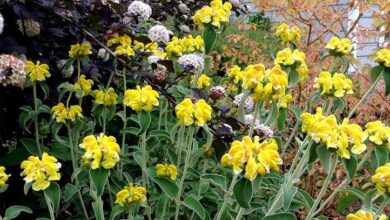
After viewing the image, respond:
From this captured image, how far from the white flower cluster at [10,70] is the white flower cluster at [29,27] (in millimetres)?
263

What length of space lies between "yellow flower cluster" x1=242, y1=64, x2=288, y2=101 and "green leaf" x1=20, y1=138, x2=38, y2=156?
84 cm

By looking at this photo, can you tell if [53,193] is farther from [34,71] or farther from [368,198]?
[368,198]

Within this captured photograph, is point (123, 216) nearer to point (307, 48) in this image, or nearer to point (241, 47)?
point (307, 48)

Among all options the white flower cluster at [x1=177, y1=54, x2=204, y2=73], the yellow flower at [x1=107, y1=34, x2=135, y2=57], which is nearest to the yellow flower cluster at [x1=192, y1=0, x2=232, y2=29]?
the white flower cluster at [x1=177, y1=54, x2=204, y2=73]

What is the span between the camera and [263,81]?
1271mm

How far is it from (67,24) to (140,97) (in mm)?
639

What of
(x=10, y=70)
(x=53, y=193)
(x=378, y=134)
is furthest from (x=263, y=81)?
(x=10, y=70)

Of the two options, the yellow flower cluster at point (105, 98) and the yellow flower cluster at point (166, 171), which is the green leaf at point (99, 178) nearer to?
the yellow flower cluster at point (166, 171)

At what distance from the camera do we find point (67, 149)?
1860 millimetres

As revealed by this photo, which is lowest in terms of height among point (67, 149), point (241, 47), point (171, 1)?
point (241, 47)

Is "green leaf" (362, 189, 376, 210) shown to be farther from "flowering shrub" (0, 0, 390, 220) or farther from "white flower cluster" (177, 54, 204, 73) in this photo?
"white flower cluster" (177, 54, 204, 73)

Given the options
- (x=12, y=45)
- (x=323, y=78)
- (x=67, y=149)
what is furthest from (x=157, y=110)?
(x=323, y=78)

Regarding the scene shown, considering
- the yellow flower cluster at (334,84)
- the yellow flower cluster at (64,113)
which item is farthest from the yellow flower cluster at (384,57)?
the yellow flower cluster at (64,113)

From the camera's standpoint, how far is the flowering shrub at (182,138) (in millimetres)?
1200
